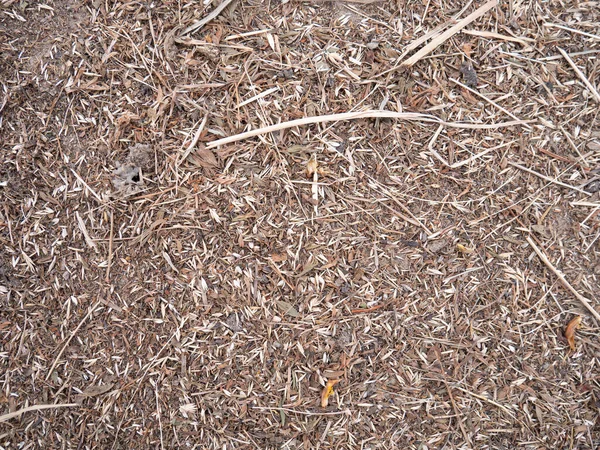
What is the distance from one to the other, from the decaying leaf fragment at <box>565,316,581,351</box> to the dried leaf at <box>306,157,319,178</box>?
4.13 feet

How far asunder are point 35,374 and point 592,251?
2.44m

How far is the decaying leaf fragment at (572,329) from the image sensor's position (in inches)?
73.0

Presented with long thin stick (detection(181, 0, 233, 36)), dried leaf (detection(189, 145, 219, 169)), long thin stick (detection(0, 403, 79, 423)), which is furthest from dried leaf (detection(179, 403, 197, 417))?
long thin stick (detection(181, 0, 233, 36))

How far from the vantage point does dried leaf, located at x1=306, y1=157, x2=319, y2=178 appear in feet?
6.01

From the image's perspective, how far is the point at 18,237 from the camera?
1884 millimetres

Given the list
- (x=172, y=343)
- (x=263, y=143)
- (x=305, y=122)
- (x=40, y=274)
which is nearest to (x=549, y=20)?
(x=305, y=122)

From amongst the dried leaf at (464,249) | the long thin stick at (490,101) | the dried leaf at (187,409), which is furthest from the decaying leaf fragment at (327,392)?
the long thin stick at (490,101)

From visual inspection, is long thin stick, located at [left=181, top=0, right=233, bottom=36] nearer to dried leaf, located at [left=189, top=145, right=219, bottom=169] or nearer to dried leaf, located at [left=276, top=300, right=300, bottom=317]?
dried leaf, located at [left=189, top=145, right=219, bottom=169]

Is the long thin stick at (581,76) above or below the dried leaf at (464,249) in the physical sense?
above

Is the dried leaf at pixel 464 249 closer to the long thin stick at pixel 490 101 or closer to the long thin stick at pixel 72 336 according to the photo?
the long thin stick at pixel 490 101

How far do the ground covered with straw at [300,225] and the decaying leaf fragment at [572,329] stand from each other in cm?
3

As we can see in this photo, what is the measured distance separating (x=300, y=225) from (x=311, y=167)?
0.25 metres

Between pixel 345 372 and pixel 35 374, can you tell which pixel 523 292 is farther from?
pixel 35 374

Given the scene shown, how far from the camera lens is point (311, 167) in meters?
1.83
